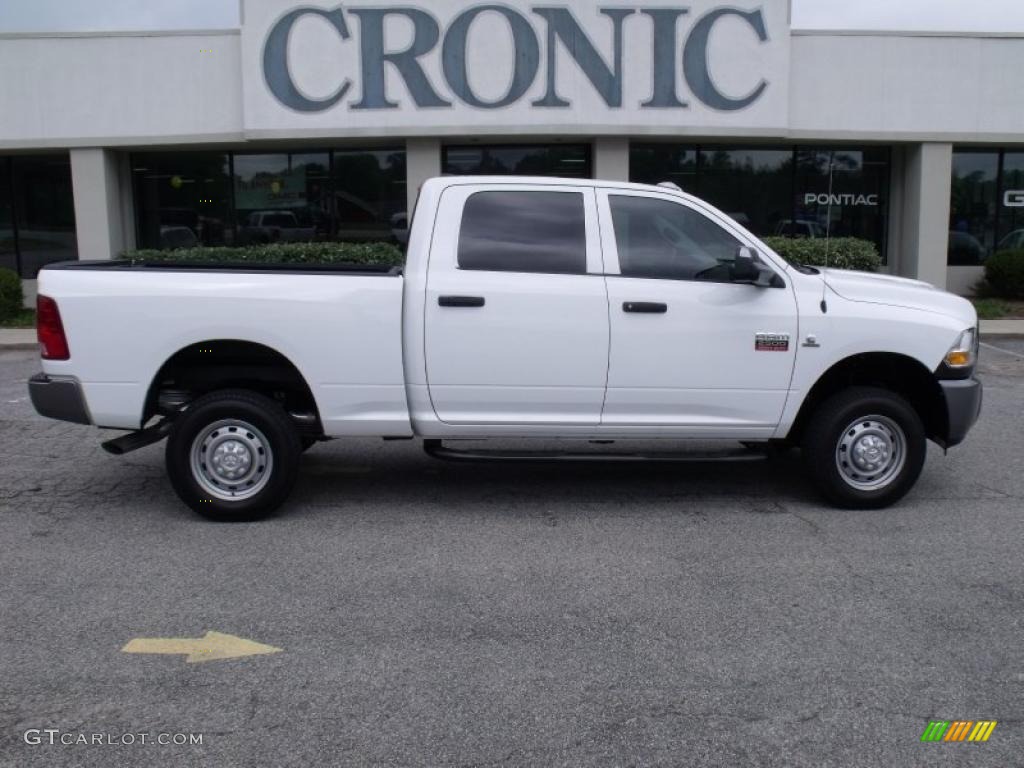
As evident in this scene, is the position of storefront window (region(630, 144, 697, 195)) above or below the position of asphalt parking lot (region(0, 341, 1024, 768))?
above

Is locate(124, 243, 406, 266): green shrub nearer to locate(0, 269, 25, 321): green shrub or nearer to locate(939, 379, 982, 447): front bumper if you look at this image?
locate(0, 269, 25, 321): green shrub

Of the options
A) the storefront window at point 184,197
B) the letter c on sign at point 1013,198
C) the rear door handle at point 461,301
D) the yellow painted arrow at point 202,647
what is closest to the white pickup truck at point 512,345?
the rear door handle at point 461,301

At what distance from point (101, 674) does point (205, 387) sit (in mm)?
2594

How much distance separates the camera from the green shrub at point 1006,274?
1819 cm

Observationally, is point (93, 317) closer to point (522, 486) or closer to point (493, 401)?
point (493, 401)

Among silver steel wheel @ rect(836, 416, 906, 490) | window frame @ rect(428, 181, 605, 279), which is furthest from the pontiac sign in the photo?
silver steel wheel @ rect(836, 416, 906, 490)

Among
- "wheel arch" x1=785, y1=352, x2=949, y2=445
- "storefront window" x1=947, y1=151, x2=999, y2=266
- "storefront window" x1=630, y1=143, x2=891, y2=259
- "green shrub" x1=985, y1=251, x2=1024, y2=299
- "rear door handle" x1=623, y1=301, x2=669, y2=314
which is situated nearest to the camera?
"rear door handle" x1=623, y1=301, x2=669, y2=314

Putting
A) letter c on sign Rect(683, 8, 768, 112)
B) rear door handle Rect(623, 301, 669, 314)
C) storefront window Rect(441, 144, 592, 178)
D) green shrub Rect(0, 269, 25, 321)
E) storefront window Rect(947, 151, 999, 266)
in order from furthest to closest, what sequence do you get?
storefront window Rect(947, 151, 999, 266) → storefront window Rect(441, 144, 592, 178) → green shrub Rect(0, 269, 25, 321) → letter c on sign Rect(683, 8, 768, 112) → rear door handle Rect(623, 301, 669, 314)

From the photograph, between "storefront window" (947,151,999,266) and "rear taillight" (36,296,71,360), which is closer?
"rear taillight" (36,296,71,360)

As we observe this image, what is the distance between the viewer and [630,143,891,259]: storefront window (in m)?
18.7

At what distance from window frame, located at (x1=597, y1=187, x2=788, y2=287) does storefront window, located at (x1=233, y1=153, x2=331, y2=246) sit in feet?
43.8

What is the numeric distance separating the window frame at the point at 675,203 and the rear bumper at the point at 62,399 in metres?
3.32

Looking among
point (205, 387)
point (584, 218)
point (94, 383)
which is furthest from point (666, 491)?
point (94, 383)

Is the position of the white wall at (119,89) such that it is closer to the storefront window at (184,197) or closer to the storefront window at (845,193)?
the storefront window at (184,197)
